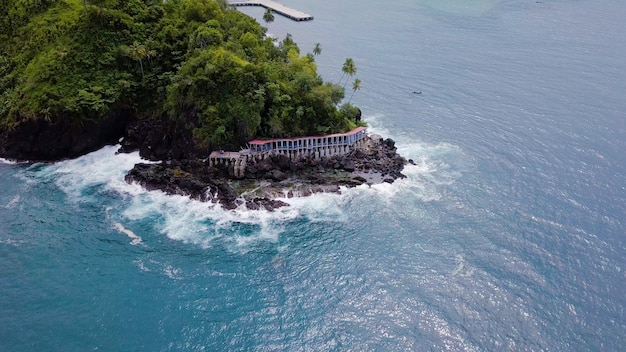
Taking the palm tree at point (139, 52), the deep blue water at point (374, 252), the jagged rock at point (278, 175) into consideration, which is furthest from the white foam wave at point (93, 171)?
the jagged rock at point (278, 175)

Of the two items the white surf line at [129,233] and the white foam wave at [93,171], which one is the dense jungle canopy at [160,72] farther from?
the white surf line at [129,233]

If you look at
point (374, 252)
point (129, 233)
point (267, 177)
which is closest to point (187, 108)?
point (267, 177)

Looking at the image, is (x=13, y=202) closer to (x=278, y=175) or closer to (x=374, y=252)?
(x=278, y=175)

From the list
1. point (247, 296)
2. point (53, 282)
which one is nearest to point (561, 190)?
point (247, 296)

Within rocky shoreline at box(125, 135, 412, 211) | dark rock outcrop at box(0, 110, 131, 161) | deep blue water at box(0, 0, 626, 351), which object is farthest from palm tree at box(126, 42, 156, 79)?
rocky shoreline at box(125, 135, 412, 211)

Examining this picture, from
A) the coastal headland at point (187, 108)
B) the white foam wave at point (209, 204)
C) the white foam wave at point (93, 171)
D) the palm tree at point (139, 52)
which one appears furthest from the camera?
the palm tree at point (139, 52)
